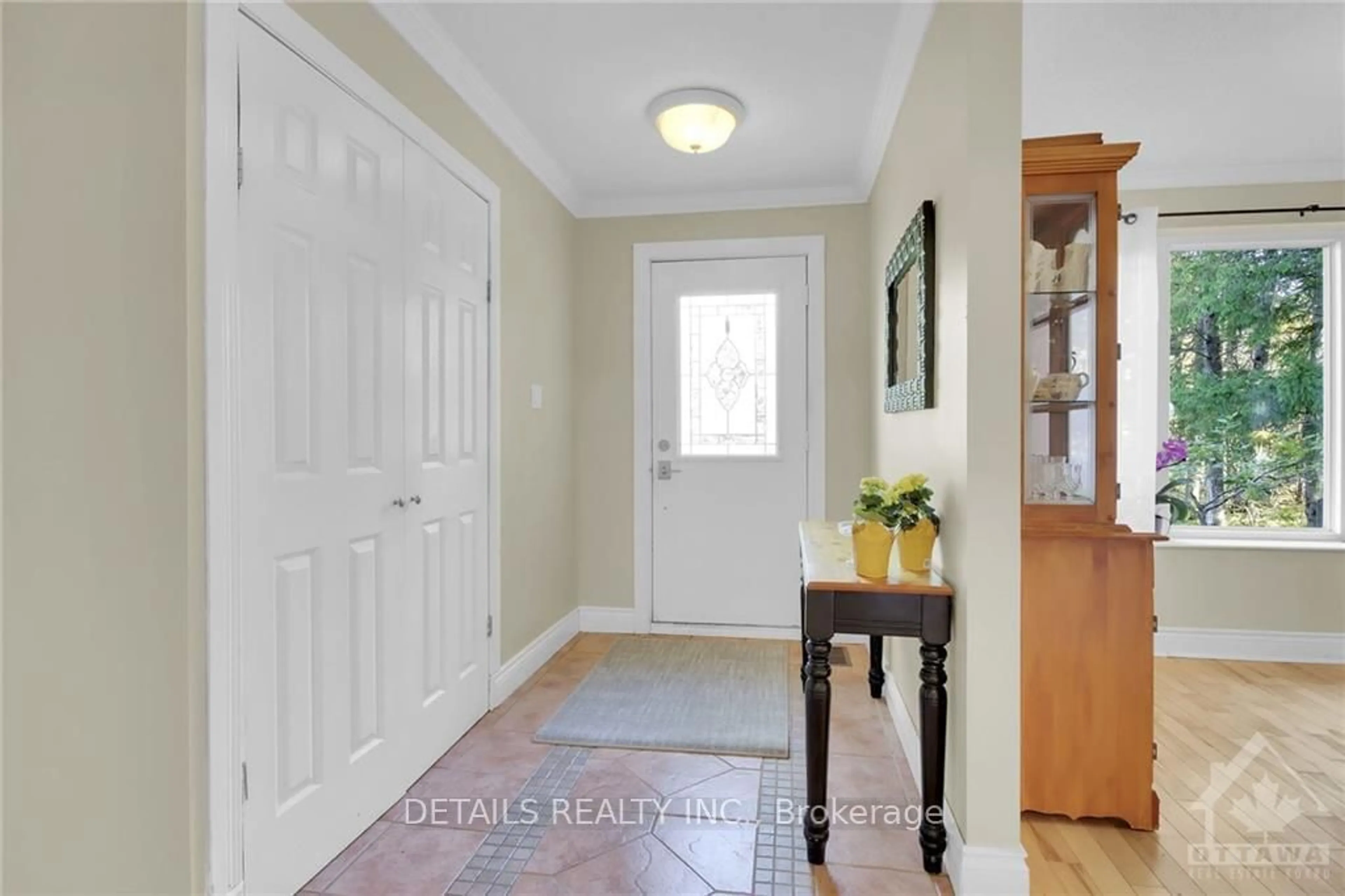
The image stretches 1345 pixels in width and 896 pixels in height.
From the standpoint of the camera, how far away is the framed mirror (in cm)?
199

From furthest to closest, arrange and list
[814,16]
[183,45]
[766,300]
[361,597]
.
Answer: [766,300]
[814,16]
[361,597]
[183,45]

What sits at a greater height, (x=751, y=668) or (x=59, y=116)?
(x=59, y=116)

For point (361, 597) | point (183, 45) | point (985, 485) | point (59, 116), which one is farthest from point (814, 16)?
point (361, 597)

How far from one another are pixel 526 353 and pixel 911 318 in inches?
64.8

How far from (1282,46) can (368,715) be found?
3599 mm

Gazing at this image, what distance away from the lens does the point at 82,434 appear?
1.35 metres

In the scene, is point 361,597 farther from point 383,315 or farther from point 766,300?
point 766,300

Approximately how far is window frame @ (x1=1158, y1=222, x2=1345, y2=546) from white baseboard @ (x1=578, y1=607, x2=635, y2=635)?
2.82 m

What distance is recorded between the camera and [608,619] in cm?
377

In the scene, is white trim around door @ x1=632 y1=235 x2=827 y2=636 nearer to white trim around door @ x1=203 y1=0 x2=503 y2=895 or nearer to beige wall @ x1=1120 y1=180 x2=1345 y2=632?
beige wall @ x1=1120 y1=180 x2=1345 y2=632

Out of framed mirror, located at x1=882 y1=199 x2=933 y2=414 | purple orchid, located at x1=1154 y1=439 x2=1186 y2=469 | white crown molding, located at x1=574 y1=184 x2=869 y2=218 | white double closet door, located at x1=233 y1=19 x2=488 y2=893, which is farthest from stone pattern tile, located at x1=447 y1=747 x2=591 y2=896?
purple orchid, located at x1=1154 y1=439 x2=1186 y2=469

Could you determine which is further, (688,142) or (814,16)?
(688,142)

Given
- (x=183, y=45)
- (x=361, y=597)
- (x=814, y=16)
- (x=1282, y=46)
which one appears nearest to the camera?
(x=183, y=45)

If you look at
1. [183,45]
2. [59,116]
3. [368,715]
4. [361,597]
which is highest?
[183,45]
